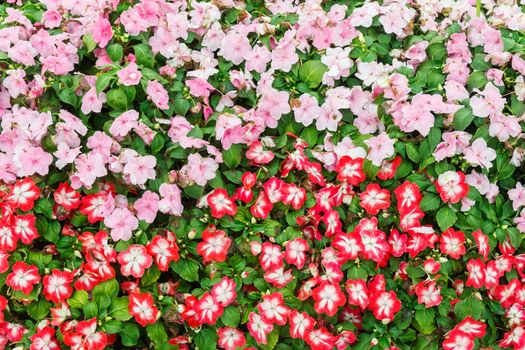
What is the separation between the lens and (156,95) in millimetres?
2633

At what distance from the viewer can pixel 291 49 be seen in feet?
9.25

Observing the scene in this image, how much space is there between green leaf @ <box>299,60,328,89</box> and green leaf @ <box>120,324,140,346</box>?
1176mm

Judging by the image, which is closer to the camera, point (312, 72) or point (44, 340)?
point (44, 340)

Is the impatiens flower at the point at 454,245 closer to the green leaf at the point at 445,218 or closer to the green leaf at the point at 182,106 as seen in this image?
the green leaf at the point at 445,218

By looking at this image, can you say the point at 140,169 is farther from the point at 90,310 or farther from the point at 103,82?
the point at 90,310

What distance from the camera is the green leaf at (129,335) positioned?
2.46 metres

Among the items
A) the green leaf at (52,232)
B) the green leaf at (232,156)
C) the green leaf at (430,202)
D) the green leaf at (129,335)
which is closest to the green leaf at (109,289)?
the green leaf at (129,335)

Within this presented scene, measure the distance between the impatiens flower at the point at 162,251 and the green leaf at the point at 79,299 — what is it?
288mm

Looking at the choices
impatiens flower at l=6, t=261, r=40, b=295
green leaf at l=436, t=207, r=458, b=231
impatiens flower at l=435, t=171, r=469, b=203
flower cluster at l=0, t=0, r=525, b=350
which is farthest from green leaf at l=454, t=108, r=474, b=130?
impatiens flower at l=6, t=261, r=40, b=295

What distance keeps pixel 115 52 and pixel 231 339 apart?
1.21 meters

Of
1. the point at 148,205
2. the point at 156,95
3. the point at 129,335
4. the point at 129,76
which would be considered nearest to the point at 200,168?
the point at 148,205

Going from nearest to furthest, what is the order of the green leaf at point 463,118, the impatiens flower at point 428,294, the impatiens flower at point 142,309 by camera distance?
1. the impatiens flower at point 142,309
2. the impatiens flower at point 428,294
3. the green leaf at point 463,118

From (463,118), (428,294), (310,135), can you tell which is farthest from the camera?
(310,135)

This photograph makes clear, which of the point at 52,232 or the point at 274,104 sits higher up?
the point at 274,104
